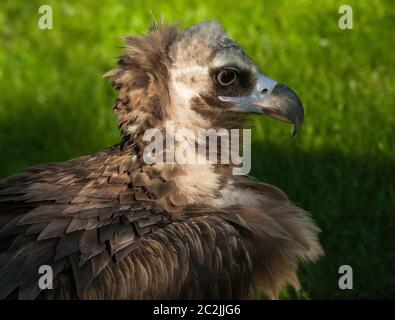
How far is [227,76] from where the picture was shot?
15.7 ft

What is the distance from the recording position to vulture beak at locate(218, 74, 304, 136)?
4746 mm

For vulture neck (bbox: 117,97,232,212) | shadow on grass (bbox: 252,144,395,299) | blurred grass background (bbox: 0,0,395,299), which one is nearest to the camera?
vulture neck (bbox: 117,97,232,212)

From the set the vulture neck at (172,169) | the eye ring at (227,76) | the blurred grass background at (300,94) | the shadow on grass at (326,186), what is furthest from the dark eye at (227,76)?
the shadow on grass at (326,186)

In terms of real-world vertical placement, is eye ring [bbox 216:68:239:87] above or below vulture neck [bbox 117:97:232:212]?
above

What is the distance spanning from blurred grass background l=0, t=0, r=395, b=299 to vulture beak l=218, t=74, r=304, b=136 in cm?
108

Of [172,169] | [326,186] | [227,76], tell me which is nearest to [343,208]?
[326,186]

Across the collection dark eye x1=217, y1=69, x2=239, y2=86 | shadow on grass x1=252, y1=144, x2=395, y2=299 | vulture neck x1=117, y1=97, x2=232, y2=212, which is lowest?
shadow on grass x1=252, y1=144, x2=395, y2=299

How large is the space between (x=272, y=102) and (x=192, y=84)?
39cm

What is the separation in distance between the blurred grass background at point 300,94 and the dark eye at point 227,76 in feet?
3.71

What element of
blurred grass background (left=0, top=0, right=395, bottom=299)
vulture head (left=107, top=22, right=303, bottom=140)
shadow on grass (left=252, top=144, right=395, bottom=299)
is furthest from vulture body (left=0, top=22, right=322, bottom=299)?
blurred grass background (left=0, top=0, right=395, bottom=299)

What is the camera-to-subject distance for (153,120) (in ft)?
15.2

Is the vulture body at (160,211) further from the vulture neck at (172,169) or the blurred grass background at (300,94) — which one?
the blurred grass background at (300,94)

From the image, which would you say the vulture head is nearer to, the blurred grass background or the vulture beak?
the vulture beak
